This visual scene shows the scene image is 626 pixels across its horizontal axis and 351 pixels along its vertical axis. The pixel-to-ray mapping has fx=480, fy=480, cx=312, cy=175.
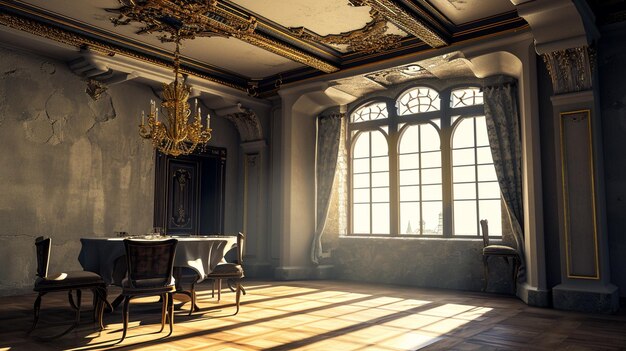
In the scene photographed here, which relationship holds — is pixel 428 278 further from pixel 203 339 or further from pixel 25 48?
pixel 25 48

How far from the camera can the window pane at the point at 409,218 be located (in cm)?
766

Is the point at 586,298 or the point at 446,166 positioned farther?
the point at 446,166

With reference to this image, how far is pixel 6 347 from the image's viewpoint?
346 centimetres

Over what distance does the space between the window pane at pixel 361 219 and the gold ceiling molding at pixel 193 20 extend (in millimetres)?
3013

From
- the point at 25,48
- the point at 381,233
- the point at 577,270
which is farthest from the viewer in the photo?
the point at 381,233

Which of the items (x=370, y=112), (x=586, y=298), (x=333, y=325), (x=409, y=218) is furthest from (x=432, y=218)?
(x=333, y=325)

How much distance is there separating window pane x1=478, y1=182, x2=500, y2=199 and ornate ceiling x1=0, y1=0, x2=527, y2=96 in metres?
2.06

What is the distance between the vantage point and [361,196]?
8383 millimetres

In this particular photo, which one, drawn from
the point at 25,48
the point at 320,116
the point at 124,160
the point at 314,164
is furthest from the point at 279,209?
the point at 25,48

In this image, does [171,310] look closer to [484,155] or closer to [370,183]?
[370,183]

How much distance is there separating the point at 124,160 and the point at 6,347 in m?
4.29

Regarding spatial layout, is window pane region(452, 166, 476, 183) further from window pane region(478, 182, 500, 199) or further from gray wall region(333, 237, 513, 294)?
gray wall region(333, 237, 513, 294)

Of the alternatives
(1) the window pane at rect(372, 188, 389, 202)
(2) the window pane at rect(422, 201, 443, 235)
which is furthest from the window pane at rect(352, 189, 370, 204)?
(2) the window pane at rect(422, 201, 443, 235)

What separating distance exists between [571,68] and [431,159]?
2700 mm
